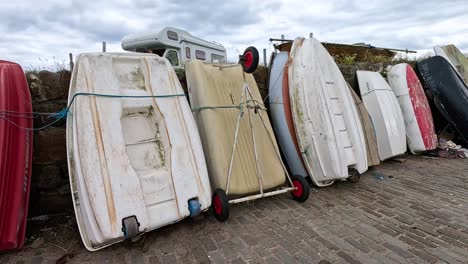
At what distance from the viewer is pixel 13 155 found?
2512mm

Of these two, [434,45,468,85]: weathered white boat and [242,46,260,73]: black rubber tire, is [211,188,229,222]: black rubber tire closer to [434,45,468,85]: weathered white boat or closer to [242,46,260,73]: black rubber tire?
[242,46,260,73]: black rubber tire

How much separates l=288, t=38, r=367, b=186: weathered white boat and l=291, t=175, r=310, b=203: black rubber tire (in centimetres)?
49

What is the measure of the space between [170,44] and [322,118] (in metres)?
3.45

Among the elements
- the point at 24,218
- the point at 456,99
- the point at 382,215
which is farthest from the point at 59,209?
the point at 456,99

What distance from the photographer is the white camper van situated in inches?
214

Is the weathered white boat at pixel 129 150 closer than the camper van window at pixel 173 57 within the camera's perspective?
Yes

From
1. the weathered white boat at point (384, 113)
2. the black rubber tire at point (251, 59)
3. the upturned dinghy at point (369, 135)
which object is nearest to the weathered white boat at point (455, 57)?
the weathered white boat at point (384, 113)

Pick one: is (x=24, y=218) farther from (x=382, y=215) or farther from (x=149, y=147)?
(x=382, y=215)

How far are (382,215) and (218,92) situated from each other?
223 centimetres

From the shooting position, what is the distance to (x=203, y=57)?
6.65 m

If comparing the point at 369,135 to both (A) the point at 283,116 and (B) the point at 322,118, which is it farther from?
(A) the point at 283,116

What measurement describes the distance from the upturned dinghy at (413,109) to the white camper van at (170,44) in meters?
3.64

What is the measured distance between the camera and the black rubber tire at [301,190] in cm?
314

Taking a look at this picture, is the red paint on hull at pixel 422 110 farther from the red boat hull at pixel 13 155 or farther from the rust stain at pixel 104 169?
the red boat hull at pixel 13 155
